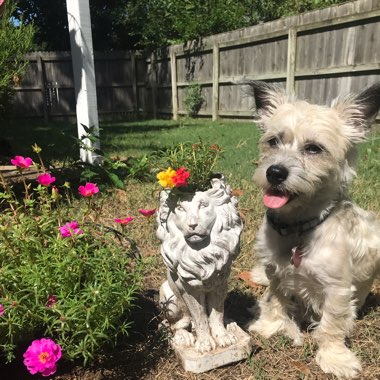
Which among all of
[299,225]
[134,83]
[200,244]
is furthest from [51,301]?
[134,83]

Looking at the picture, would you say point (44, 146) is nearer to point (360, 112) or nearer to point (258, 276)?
point (258, 276)

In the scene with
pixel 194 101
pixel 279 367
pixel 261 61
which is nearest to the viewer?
pixel 279 367

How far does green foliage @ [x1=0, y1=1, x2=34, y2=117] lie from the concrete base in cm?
356

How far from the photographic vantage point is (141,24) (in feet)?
62.6

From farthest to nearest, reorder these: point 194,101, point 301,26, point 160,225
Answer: point 194,101 → point 301,26 → point 160,225

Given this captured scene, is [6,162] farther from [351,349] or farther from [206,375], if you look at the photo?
[351,349]

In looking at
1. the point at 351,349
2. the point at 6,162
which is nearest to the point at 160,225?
the point at 351,349

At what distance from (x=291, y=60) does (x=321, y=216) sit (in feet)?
29.1

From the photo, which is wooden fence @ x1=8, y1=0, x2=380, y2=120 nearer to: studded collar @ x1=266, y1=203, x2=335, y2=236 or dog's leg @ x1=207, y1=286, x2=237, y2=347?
studded collar @ x1=266, y1=203, x2=335, y2=236

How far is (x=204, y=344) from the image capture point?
7.02 ft

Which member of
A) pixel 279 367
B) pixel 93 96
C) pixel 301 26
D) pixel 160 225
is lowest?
pixel 279 367

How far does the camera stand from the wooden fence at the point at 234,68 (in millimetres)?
8414

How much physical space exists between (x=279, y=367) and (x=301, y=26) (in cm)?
931

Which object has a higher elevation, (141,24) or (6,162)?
(141,24)
